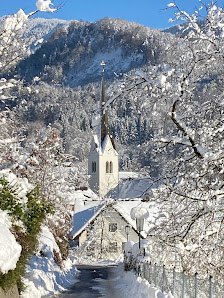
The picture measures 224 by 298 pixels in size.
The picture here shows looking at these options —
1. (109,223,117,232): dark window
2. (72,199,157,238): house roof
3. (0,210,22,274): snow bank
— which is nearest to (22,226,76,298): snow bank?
(0,210,22,274): snow bank

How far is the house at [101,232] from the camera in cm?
4978

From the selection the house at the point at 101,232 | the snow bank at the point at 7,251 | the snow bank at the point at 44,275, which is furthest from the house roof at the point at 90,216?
the snow bank at the point at 7,251

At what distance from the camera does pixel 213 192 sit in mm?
7168

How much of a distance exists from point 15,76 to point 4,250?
298 centimetres

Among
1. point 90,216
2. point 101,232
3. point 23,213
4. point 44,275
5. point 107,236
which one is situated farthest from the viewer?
point 90,216

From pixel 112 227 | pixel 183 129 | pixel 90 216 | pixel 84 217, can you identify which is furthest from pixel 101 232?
pixel 183 129

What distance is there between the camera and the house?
163 ft

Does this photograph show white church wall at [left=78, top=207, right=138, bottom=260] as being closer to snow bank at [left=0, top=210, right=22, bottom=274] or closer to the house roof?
the house roof

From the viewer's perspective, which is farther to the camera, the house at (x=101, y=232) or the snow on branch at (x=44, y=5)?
the house at (x=101, y=232)

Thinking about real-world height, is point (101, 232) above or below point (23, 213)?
below

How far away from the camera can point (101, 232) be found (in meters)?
50.9

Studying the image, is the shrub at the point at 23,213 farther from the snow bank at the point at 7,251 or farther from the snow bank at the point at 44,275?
the snow bank at the point at 44,275

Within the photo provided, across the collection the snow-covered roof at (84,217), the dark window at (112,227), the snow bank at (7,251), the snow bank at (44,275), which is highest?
the snow-covered roof at (84,217)

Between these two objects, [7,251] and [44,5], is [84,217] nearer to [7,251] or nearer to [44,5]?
[7,251]
